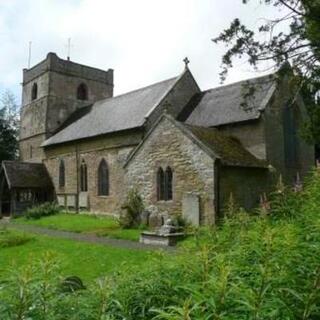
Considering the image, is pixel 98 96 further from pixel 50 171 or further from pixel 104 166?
pixel 104 166

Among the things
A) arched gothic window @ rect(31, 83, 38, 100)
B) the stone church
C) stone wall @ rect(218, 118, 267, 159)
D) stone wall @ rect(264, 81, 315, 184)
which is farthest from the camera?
arched gothic window @ rect(31, 83, 38, 100)

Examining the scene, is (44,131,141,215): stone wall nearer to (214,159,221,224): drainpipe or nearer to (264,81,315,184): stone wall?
(214,159,221,224): drainpipe

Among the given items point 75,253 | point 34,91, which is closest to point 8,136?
point 34,91

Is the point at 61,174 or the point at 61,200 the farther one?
the point at 61,174

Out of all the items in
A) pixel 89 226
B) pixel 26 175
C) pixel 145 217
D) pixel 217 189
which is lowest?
pixel 89 226

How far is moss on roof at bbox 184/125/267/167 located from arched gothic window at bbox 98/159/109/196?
9.78 meters

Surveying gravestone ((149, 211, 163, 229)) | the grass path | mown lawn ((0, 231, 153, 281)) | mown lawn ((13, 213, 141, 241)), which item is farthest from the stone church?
mown lawn ((0, 231, 153, 281))

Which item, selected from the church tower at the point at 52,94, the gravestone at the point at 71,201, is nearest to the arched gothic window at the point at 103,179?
the gravestone at the point at 71,201

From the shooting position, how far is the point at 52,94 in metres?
42.1

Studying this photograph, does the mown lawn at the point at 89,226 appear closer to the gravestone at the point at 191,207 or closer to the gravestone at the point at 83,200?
the gravestone at the point at 83,200

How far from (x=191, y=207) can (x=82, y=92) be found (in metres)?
27.0

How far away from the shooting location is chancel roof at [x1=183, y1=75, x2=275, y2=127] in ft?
80.7

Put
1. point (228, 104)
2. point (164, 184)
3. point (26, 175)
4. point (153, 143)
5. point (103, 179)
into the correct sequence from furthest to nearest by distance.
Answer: point (26, 175)
point (103, 179)
point (228, 104)
point (153, 143)
point (164, 184)

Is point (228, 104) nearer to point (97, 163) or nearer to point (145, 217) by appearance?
point (145, 217)
